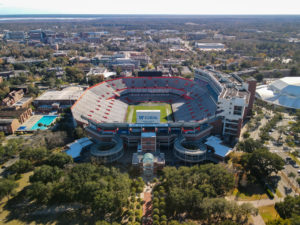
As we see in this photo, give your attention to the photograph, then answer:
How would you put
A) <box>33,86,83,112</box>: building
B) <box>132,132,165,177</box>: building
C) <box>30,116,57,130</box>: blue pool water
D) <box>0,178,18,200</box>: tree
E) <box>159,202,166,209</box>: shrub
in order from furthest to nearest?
<box>33,86,83,112</box>: building < <box>30,116,57,130</box>: blue pool water < <box>132,132,165,177</box>: building < <box>0,178,18,200</box>: tree < <box>159,202,166,209</box>: shrub

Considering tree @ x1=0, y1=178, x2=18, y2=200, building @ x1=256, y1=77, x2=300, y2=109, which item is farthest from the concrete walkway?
building @ x1=256, y1=77, x2=300, y2=109

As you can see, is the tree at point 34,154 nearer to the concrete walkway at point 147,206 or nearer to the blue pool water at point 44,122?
the blue pool water at point 44,122

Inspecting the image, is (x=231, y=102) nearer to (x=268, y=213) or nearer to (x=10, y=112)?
(x=268, y=213)

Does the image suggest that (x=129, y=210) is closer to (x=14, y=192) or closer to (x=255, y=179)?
(x=14, y=192)

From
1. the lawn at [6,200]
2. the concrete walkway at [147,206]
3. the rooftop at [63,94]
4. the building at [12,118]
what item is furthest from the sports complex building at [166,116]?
the building at [12,118]

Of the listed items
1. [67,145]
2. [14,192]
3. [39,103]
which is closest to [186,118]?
[67,145]

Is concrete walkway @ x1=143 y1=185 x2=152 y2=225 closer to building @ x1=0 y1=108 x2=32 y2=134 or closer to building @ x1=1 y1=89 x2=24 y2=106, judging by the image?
building @ x1=0 y1=108 x2=32 y2=134
